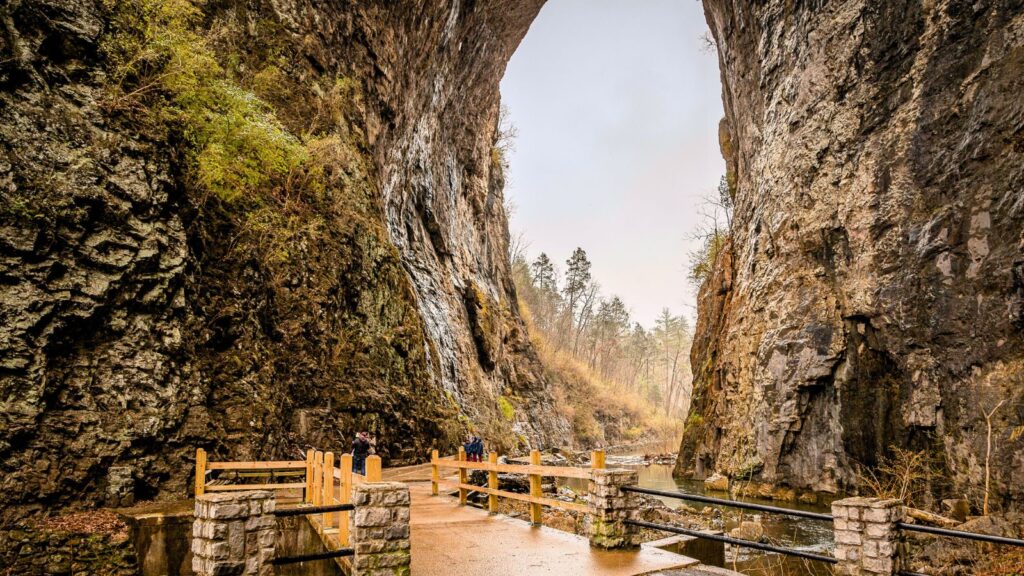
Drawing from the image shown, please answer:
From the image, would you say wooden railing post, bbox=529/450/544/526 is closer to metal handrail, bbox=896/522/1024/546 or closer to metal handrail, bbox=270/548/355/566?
metal handrail, bbox=270/548/355/566

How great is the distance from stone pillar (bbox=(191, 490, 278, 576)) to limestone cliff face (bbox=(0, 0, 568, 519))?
13.7ft

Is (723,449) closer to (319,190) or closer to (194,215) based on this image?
(319,190)

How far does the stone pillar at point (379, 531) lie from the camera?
5.71 m

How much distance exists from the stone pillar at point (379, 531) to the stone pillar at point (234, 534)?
85 cm

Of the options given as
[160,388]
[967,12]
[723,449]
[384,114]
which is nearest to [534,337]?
[723,449]

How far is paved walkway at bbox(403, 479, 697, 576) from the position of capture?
20.7 feet

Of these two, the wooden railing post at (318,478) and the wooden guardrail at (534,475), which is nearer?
the wooden guardrail at (534,475)

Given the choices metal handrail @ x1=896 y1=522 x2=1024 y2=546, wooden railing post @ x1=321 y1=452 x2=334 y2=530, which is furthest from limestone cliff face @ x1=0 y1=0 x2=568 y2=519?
metal handrail @ x1=896 y1=522 x2=1024 y2=546

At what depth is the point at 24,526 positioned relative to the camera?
23.1 feet

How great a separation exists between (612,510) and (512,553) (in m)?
1.47

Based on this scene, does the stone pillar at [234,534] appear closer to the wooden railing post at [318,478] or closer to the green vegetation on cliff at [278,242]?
the wooden railing post at [318,478]

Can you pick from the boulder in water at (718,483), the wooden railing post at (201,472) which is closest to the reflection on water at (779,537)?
the boulder in water at (718,483)

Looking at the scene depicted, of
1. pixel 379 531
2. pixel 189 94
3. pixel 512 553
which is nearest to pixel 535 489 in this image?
pixel 512 553

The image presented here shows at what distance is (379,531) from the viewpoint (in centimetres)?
578
